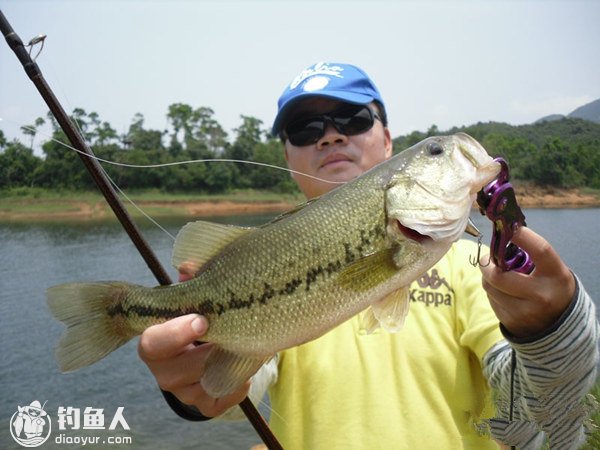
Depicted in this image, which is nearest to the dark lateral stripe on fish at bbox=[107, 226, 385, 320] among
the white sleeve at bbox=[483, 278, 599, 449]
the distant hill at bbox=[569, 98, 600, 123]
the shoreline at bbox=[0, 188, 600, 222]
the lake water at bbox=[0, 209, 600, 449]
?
the white sleeve at bbox=[483, 278, 599, 449]

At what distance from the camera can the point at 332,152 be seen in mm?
3129

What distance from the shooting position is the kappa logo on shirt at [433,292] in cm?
271

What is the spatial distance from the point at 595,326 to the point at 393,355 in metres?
0.99

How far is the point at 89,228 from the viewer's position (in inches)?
1431

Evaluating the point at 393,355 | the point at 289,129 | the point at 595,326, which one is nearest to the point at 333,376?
the point at 393,355

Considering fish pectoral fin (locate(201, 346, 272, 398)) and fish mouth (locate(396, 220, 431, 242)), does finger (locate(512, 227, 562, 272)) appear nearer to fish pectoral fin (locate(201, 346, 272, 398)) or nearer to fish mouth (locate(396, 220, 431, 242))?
fish mouth (locate(396, 220, 431, 242))

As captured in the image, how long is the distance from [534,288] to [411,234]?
483 millimetres

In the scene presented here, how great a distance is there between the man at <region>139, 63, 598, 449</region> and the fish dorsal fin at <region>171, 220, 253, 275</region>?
294 millimetres

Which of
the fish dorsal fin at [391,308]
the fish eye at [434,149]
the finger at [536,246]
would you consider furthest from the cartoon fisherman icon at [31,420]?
the finger at [536,246]

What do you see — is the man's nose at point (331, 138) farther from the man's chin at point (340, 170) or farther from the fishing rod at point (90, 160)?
the fishing rod at point (90, 160)

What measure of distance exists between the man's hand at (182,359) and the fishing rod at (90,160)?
1.04 feet

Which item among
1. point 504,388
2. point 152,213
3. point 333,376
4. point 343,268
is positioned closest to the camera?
point 343,268

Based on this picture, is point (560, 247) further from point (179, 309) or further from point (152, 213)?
point (152, 213)

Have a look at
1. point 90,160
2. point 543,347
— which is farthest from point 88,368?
point 543,347
